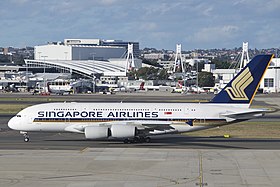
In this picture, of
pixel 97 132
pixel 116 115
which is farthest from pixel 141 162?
pixel 116 115

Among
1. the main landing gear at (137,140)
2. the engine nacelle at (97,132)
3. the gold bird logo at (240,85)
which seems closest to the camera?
the engine nacelle at (97,132)

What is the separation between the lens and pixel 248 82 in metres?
44.9

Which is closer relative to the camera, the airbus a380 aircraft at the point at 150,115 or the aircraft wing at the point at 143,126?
the aircraft wing at the point at 143,126

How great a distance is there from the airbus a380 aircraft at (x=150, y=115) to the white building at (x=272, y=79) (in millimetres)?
118590

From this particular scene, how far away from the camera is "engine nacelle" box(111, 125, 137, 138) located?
42.7m

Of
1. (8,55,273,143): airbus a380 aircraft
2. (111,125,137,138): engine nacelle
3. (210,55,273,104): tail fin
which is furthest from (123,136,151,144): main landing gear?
(210,55,273,104): tail fin

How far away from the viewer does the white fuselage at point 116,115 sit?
44312 mm

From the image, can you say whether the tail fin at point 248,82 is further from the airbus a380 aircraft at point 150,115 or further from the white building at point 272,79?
the white building at point 272,79

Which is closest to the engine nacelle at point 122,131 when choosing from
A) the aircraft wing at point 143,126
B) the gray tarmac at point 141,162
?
the gray tarmac at point 141,162

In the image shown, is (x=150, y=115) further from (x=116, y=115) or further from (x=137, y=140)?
(x=116, y=115)

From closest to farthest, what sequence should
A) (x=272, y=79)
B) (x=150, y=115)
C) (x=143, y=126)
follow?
(x=143, y=126) → (x=150, y=115) → (x=272, y=79)

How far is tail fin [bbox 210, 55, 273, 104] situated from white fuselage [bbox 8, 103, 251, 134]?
636 mm

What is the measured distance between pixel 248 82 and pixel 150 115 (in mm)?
8097

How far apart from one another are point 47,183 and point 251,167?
11934 mm
